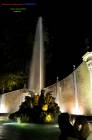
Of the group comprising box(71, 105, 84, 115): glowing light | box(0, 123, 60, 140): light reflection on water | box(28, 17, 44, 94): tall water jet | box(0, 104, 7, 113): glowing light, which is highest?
box(28, 17, 44, 94): tall water jet

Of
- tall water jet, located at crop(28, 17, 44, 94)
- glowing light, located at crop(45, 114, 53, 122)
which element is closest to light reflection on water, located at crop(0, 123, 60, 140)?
glowing light, located at crop(45, 114, 53, 122)

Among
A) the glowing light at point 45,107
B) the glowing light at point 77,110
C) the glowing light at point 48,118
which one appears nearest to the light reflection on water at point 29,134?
the glowing light at point 48,118

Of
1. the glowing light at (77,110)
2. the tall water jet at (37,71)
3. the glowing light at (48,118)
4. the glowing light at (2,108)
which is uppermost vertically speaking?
the tall water jet at (37,71)

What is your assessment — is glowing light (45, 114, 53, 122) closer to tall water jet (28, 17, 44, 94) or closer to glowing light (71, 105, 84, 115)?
glowing light (71, 105, 84, 115)

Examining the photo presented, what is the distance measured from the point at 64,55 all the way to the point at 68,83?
41.8ft

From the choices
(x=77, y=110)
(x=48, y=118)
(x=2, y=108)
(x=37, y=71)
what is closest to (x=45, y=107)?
(x=48, y=118)

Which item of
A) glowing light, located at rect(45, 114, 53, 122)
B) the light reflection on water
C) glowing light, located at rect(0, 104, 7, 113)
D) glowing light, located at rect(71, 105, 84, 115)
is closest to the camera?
the light reflection on water

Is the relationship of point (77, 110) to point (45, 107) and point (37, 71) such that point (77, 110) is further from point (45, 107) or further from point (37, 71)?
point (37, 71)

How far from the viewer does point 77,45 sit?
1346 inches

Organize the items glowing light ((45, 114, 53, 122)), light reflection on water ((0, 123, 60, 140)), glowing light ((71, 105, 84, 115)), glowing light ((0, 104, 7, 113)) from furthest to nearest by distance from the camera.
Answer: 1. glowing light ((0, 104, 7, 113))
2. glowing light ((71, 105, 84, 115))
3. glowing light ((45, 114, 53, 122))
4. light reflection on water ((0, 123, 60, 140))

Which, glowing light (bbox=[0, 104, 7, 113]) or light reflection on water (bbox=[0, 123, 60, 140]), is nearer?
light reflection on water (bbox=[0, 123, 60, 140])

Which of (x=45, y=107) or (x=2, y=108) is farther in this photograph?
(x=2, y=108)

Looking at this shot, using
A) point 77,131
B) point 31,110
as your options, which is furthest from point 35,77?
point 77,131

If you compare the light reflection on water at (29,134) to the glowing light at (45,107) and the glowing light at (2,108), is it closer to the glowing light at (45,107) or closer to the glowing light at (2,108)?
the glowing light at (45,107)
